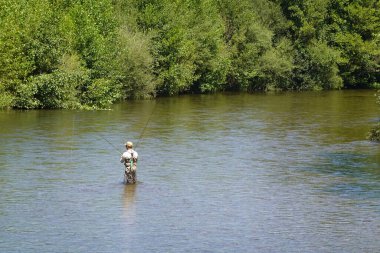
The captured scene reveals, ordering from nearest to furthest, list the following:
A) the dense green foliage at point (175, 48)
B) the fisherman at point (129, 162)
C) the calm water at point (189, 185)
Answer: the calm water at point (189, 185) → the fisherman at point (129, 162) → the dense green foliage at point (175, 48)

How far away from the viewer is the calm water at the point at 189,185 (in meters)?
31.7

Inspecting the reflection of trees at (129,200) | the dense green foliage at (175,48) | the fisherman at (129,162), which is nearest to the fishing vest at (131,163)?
the fisherman at (129,162)

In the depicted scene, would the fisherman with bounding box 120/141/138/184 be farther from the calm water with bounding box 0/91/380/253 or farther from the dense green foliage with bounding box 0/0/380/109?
the dense green foliage with bounding box 0/0/380/109

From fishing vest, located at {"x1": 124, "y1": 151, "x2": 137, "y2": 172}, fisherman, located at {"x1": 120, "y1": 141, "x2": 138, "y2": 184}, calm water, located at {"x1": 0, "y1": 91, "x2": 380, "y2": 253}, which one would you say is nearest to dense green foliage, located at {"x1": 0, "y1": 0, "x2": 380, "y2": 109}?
calm water, located at {"x1": 0, "y1": 91, "x2": 380, "y2": 253}

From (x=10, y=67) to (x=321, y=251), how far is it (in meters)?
48.8

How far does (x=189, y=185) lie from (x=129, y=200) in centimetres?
528

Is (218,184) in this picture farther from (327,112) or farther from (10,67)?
(327,112)

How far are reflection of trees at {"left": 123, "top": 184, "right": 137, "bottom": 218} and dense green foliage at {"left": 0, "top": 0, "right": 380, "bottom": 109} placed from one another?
1384 inches

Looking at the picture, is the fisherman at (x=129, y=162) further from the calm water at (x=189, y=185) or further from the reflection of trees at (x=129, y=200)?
the calm water at (x=189, y=185)

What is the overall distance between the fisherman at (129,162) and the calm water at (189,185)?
0.56 metres

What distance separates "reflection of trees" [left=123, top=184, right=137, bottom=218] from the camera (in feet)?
118

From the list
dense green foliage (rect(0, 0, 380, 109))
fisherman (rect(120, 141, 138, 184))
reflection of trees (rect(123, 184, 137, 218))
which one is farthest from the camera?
dense green foliage (rect(0, 0, 380, 109))

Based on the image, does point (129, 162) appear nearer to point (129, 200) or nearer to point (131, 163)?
point (131, 163)

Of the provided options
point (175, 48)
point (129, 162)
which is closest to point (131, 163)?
point (129, 162)
